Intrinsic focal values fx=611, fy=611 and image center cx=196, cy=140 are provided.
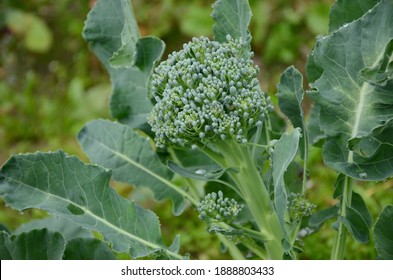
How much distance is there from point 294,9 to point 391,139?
205 cm

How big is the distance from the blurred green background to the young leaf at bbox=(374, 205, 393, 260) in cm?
101

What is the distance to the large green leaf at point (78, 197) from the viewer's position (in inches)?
50.7

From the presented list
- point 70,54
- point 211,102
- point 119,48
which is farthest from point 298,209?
point 70,54

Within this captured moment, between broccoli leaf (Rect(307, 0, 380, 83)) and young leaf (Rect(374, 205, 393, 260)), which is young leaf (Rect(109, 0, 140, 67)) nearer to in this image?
broccoli leaf (Rect(307, 0, 380, 83))

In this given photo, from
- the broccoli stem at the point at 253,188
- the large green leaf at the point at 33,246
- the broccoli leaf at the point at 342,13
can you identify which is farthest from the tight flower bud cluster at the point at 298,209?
the large green leaf at the point at 33,246

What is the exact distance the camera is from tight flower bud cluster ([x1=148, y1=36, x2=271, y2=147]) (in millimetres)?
1205

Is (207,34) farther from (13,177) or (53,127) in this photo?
(13,177)

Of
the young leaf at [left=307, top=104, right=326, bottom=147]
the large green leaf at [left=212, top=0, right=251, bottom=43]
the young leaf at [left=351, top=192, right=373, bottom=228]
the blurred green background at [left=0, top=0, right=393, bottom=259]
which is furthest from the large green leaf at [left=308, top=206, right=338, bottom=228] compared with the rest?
the blurred green background at [left=0, top=0, right=393, bottom=259]

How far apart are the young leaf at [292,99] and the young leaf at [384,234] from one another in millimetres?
247

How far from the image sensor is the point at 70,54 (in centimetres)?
346

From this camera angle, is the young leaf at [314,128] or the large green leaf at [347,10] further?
the young leaf at [314,128]

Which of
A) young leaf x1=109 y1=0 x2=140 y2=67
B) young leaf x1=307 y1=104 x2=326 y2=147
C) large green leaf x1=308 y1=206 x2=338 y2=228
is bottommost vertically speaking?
large green leaf x1=308 y1=206 x2=338 y2=228

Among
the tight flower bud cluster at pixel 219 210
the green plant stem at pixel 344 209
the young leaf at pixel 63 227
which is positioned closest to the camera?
the tight flower bud cluster at pixel 219 210

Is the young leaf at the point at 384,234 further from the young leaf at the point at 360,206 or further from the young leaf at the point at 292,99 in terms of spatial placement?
the young leaf at the point at 292,99
